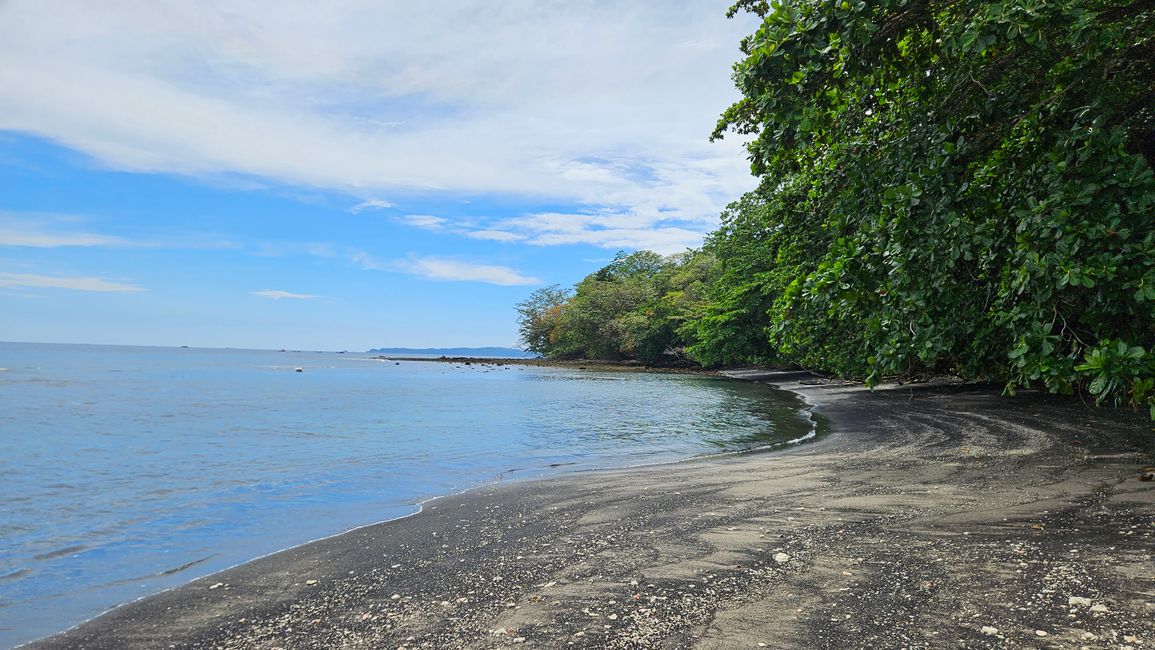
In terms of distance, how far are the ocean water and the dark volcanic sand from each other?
1403 mm

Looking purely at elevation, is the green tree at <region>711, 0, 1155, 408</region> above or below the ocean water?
above

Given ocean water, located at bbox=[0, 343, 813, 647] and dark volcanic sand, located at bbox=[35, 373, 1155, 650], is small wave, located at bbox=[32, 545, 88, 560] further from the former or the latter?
dark volcanic sand, located at bbox=[35, 373, 1155, 650]

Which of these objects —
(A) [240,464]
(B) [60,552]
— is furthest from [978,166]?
(A) [240,464]

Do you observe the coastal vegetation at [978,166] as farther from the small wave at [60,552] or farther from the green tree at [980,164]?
the small wave at [60,552]

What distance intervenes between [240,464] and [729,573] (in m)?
12.3

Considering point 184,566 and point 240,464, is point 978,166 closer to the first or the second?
point 184,566

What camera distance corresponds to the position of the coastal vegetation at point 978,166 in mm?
5766

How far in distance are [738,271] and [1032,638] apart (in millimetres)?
45625

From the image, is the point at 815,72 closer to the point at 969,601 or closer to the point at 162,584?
the point at 969,601

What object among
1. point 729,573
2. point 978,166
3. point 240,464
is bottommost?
point 240,464

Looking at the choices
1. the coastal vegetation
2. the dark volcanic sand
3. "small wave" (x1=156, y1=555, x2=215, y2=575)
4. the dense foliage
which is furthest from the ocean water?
the dense foliage

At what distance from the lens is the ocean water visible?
6766mm

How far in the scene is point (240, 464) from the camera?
1357 cm

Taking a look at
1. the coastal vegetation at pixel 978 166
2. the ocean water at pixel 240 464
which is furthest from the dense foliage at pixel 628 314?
the coastal vegetation at pixel 978 166
